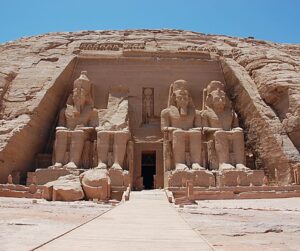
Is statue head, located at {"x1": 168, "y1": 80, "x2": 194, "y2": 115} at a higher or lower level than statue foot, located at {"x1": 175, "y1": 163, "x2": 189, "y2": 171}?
higher

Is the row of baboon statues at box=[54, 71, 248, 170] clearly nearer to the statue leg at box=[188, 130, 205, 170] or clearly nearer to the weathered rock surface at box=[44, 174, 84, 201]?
the statue leg at box=[188, 130, 205, 170]

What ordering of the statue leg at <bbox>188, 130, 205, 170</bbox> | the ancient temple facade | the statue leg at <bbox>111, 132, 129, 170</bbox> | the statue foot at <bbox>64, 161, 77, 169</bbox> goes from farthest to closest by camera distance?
1. the statue leg at <bbox>188, 130, 205, 170</bbox>
2. the statue leg at <bbox>111, 132, 129, 170</bbox>
3. the statue foot at <bbox>64, 161, 77, 169</bbox>
4. the ancient temple facade

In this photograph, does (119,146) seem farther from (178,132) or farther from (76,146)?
(178,132)

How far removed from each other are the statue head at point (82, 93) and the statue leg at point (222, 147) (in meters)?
5.67

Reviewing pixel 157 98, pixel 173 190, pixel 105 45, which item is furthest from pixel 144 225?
pixel 105 45

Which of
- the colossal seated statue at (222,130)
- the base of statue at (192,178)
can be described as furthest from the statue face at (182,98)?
the base of statue at (192,178)

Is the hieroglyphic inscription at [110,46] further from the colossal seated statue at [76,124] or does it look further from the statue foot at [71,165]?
the statue foot at [71,165]

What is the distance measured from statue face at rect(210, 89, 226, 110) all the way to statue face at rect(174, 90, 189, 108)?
1.16m

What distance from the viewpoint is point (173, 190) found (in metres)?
12.7

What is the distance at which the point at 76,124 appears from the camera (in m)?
15.6

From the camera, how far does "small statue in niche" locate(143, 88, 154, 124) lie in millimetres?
17452

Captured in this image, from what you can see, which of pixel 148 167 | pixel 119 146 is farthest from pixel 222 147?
pixel 148 167

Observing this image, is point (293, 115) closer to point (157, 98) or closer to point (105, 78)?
point (157, 98)

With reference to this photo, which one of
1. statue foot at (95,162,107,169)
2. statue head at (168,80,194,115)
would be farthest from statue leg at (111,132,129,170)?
statue head at (168,80,194,115)
